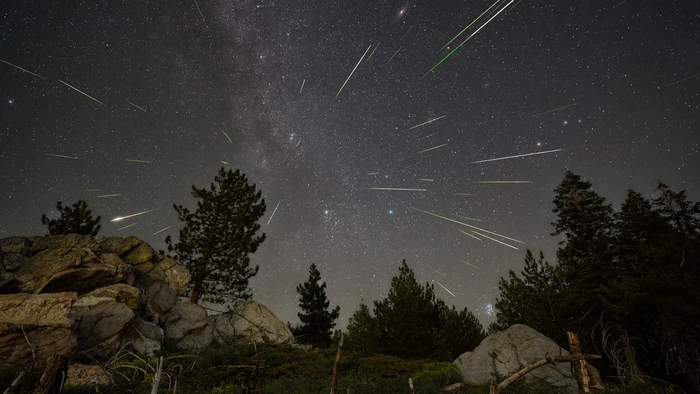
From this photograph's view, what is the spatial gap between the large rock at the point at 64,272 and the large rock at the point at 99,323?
2.00 metres

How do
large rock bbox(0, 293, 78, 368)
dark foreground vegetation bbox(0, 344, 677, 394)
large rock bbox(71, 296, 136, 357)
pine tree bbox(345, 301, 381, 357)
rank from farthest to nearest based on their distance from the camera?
pine tree bbox(345, 301, 381, 357), large rock bbox(71, 296, 136, 357), large rock bbox(0, 293, 78, 368), dark foreground vegetation bbox(0, 344, 677, 394)

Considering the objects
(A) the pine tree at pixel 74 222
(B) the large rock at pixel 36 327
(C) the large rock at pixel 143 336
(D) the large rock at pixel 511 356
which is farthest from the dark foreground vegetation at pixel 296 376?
(A) the pine tree at pixel 74 222

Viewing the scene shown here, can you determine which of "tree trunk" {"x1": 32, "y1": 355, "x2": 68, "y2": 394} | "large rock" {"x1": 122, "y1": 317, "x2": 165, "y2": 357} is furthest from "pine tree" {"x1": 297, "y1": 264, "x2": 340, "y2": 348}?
"tree trunk" {"x1": 32, "y1": 355, "x2": 68, "y2": 394}

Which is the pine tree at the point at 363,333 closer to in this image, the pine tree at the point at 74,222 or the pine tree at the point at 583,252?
the pine tree at the point at 583,252

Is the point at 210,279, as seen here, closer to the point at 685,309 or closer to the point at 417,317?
the point at 417,317

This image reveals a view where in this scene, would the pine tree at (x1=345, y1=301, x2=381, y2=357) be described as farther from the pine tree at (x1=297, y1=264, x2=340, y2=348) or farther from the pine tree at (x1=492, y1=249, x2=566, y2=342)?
the pine tree at (x1=492, y1=249, x2=566, y2=342)

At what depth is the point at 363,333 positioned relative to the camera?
91.9 feet

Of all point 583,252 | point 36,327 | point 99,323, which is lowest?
point 36,327

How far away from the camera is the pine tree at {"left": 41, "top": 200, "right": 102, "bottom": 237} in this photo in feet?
95.2

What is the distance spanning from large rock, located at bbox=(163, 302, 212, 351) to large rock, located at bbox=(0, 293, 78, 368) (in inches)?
278

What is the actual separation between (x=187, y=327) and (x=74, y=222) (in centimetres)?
1647

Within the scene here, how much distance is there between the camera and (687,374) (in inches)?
596

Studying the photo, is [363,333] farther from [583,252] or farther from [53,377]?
[53,377]

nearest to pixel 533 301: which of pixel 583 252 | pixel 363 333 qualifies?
pixel 583 252
